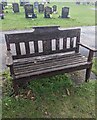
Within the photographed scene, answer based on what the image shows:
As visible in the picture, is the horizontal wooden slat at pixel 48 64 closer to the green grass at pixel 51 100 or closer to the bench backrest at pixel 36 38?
the bench backrest at pixel 36 38

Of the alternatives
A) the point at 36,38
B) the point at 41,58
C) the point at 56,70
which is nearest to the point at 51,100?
the point at 56,70

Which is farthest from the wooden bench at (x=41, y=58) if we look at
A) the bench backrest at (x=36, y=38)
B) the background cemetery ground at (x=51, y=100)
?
the background cemetery ground at (x=51, y=100)

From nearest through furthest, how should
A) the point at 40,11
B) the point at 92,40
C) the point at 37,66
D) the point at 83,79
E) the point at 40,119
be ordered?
the point at 40,119, the point at 37,66, the point at 83,79, the point at 92,40, the point at 40,11

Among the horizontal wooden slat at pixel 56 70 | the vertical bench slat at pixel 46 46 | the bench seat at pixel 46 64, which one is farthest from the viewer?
the vertical bench slat at pixel 46 46

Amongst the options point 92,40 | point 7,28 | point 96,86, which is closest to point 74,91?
point 96,86

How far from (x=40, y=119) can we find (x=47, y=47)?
174cm

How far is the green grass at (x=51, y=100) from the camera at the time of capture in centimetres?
350

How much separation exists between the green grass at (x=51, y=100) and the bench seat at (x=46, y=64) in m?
0.50

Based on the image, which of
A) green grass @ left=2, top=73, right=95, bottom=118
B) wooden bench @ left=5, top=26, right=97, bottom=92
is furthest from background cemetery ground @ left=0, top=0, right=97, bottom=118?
wooden bench @ left=5, top=26, right=97, bottom=92

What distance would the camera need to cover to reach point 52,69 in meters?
3.83

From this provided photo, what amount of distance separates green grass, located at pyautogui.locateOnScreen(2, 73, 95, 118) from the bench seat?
19.7 inches

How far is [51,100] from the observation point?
12.6ft

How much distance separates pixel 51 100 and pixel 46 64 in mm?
772

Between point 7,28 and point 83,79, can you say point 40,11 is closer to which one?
point 7,28
